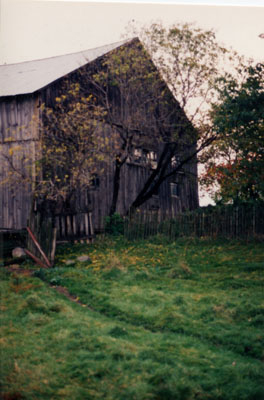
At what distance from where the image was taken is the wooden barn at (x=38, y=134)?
1620 centimetres

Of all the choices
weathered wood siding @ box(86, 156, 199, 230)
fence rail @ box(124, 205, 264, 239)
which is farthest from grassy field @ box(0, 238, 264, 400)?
weathered wood siding @ box(86, 156, 199, 230)

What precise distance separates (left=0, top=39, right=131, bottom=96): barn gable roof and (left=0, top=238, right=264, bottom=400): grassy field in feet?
29.5

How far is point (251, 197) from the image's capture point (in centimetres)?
1462

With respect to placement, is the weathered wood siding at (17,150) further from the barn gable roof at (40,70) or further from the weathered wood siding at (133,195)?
the weathered wood siding at (133,195)

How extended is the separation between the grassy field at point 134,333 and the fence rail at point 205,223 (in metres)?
4.18

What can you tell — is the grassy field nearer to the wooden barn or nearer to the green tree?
the green tree

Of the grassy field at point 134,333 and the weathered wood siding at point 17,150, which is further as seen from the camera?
the weathered wood siding at point 17,150

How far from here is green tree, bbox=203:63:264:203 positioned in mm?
13305

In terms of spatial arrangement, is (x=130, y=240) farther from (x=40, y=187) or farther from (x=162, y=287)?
(x=162, y=287)

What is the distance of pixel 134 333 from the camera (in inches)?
263

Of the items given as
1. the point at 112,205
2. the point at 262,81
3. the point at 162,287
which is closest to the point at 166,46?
the point at 262,81

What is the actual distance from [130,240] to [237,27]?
9236mm

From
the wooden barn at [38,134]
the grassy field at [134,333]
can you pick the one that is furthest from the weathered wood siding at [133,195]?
the grassy field at [134,333]

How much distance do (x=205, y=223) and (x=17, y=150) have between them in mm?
8014
